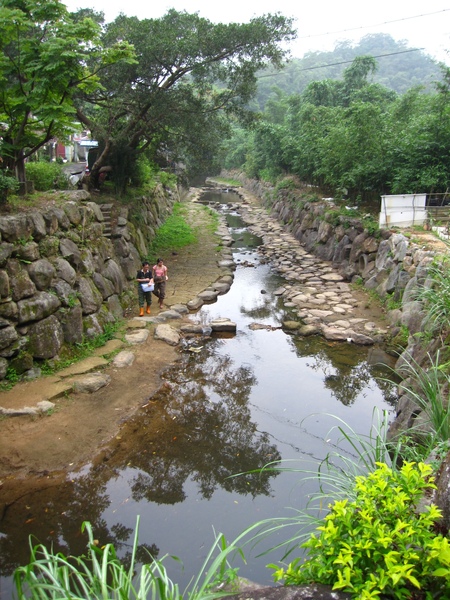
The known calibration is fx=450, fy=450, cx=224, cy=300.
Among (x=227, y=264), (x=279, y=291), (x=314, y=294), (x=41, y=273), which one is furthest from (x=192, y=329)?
(x=227, y=264)

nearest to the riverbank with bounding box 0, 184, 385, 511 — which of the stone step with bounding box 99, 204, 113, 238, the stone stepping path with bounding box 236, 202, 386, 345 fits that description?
the stone step with bounding box 99, 204, 113, 238

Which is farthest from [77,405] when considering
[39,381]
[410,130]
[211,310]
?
[410,130]

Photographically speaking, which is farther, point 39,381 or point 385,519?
point 39,381

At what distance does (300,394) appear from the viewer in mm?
8500

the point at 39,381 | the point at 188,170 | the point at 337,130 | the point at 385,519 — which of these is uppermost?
the point at 337,130

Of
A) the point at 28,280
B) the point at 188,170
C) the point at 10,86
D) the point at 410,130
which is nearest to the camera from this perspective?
the point at 28,280

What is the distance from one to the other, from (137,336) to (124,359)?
1211mm

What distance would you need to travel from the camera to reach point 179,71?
1409cm

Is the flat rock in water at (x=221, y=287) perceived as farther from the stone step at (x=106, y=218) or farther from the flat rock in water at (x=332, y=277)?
the stone step at (x=106, y=218)

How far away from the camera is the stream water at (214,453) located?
521cm

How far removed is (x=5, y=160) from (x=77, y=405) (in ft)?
20.5

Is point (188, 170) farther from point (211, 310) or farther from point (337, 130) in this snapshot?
point (211, 310)

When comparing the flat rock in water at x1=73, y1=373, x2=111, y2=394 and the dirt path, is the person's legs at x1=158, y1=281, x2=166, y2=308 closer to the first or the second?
the dirt path

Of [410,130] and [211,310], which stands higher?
[410,130]
